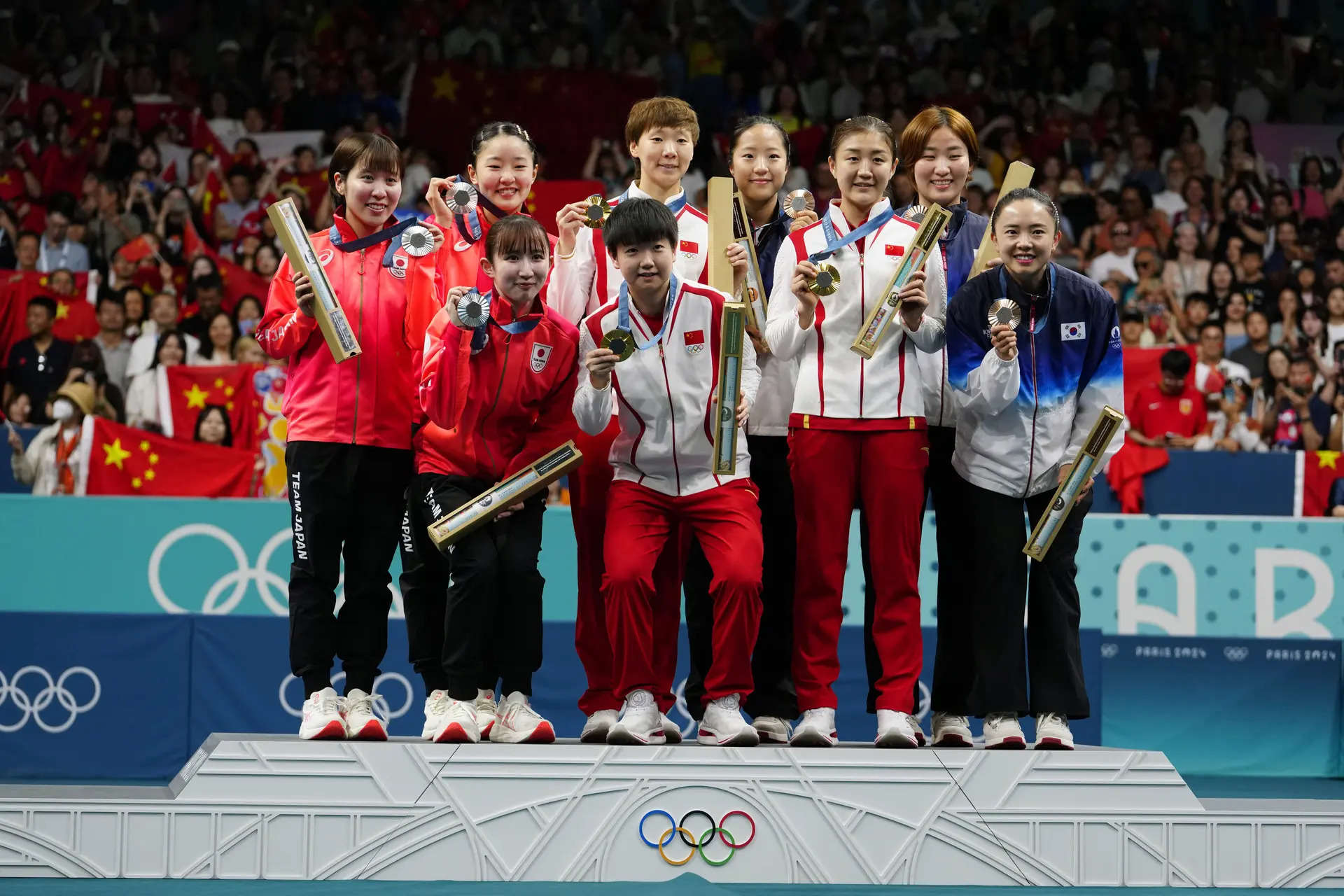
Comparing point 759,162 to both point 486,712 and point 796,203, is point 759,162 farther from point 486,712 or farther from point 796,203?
point 486,712

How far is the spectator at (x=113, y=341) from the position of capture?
12070 millimetres

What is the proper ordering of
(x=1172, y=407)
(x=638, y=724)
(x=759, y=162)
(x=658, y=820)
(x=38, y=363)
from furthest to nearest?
(x=38, y=363)
(x=1172, y=407)
(x=759, y=162)
(x=638, y=724)
(x=658, y=820)

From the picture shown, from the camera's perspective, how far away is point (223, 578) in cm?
944

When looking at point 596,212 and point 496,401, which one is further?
point 596,212

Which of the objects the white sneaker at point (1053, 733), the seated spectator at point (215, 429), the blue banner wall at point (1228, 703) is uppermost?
the seated spectator at point (215, 429)

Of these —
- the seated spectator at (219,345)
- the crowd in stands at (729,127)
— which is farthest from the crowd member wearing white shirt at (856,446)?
the seated spectator at (219,345)

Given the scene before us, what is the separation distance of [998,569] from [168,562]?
5820 mm

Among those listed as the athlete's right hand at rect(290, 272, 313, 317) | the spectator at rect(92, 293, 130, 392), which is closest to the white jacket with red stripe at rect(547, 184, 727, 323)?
the athlete's right hand at rect(290, 272, 313, 317)

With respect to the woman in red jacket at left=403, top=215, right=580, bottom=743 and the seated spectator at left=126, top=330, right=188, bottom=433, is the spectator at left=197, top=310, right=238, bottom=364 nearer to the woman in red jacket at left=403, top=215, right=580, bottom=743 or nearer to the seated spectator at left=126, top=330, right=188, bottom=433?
the seated spectator at left=126, top=330, right=188, bottom=433

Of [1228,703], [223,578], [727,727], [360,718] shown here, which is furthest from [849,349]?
[223,578]

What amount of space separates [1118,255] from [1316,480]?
3904mm

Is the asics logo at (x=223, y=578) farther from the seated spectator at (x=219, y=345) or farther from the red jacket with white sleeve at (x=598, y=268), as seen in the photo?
the red jacket with white sleeve at (x=598, y=268)

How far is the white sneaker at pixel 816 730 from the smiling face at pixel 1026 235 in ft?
5.81

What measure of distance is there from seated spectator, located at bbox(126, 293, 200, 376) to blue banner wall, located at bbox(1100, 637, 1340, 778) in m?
7.35
